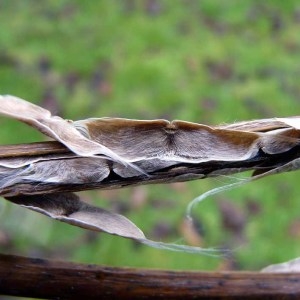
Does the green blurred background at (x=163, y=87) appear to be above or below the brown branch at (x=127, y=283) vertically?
above

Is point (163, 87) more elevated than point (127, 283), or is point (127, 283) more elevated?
point (163, 87)

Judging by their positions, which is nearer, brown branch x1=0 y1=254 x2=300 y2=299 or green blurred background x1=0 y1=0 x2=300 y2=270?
brown branch x1=0 y1=254 x2=300 y2=299

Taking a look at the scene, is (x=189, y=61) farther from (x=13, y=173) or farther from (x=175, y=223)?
(x=13, y=173)

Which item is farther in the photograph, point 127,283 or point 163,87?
point 163,87

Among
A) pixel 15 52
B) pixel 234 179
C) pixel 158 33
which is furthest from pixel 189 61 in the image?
pixel 234 179

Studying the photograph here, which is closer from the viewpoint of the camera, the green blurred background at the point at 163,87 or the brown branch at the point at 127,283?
the brown branch at the point at 127,283
